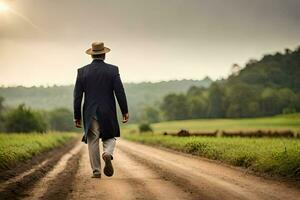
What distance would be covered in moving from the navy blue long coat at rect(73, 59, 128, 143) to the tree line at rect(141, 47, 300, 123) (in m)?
90.7

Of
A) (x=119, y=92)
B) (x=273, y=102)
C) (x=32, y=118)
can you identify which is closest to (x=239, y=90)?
(x=273, y=102)

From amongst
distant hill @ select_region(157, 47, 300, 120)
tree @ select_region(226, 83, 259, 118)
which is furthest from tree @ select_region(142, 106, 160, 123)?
tree @ select_region(226, 83, 259, 118)

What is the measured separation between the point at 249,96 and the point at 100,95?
102 m

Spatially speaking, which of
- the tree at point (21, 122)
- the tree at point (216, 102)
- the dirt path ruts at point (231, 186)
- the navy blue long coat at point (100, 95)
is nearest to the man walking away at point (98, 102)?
the navy blue long coat at point (100, 95)

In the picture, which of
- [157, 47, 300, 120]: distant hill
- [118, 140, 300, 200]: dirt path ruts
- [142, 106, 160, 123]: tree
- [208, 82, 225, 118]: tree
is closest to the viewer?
[118, 140, 300, 200]: dirt path ruts

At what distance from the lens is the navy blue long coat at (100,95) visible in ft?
32.7

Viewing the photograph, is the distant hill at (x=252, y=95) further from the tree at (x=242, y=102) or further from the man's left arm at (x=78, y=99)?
the man's left arm at (x=78, y=99)

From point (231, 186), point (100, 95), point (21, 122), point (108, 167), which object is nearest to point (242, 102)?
point (21, 122)

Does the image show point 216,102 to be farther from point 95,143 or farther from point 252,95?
point 95,143

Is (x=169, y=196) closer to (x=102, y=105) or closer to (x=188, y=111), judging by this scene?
(x=102, y=105)

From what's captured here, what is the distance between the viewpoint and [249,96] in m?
109

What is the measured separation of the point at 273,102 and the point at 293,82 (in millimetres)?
21870

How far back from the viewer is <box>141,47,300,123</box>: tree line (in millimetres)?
102938

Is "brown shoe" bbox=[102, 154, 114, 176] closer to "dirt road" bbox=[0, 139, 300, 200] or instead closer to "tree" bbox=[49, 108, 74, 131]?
"dirt road" bbox=[0, 139, 300, 200]
